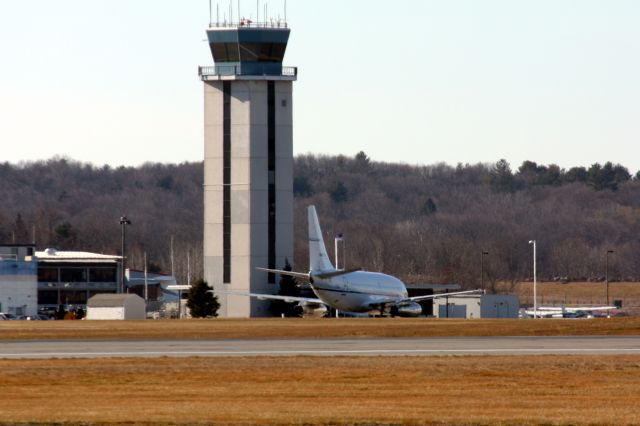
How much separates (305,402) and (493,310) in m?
102

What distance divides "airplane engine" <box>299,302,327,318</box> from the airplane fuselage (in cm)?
1137

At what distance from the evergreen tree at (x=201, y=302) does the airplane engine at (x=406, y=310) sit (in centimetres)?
2063

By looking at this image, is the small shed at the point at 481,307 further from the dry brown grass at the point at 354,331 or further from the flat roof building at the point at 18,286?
the dry brown grass at the point at 354,331

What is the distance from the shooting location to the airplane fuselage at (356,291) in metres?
111

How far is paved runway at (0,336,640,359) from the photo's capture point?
52.4 m

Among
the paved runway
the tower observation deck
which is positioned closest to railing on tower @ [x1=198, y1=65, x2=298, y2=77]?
the tower observation deck

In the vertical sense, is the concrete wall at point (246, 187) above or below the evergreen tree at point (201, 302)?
above

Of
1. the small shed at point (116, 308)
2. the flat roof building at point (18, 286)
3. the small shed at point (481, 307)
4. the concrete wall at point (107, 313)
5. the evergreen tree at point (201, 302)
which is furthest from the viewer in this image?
the flat roof building at point (18, 286)

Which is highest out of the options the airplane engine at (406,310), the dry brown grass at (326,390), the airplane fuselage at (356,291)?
the airplane fuselage at (356,291)

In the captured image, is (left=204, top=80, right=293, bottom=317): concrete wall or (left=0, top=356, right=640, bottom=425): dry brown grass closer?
(left=0, top=356, right=640, bottom=425): dry brown grass

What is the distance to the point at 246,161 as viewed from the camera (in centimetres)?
13188

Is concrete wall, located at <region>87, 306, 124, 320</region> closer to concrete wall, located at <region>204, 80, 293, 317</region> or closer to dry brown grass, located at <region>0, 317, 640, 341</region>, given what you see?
concrete wall, located at <region>204, 80, 293, 317</region>

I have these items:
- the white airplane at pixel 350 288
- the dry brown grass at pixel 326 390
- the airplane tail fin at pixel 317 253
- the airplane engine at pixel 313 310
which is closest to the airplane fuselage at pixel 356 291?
the white airplane at pixel 350 288

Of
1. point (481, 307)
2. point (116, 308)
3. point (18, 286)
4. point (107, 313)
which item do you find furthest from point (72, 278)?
point (481, 307)
